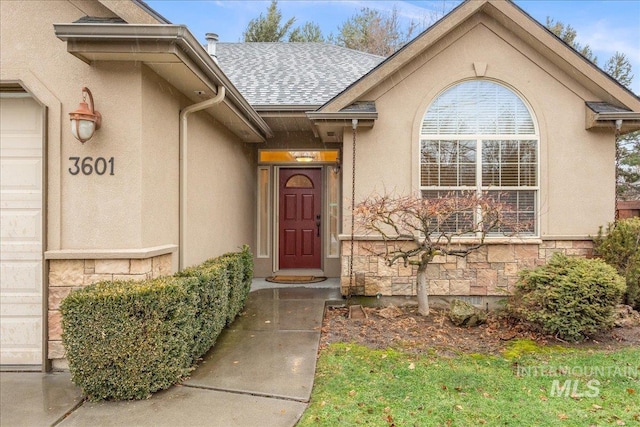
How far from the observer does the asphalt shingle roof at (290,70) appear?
7.82 meters

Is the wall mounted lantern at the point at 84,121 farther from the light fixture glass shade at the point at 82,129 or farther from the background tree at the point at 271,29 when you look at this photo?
the background tree at the point at 271,29

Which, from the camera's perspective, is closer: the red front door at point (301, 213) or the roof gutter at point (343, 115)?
the roof gutter at point (343, 115)

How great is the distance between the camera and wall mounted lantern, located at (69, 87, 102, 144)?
3713 millimetres

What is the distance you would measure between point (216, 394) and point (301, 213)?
566 cm

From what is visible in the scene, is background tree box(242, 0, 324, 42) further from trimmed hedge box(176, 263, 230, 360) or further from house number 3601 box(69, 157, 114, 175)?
house number 3601 box(69, 157, 114, 175)

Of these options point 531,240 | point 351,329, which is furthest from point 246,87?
point 531,240

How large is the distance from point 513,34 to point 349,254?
446 centimetres

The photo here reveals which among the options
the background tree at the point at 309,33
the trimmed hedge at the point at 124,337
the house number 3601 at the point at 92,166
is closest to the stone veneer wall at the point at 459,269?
the trimmed hedge at the point at 124,337

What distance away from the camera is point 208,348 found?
452 cm

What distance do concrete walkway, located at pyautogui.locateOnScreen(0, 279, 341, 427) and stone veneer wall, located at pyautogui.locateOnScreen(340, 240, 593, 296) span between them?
1768 mm

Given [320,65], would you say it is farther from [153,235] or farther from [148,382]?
[148,382]

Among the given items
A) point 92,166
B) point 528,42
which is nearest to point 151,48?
point 92,166

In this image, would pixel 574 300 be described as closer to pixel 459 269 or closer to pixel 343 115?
pixel 459 269

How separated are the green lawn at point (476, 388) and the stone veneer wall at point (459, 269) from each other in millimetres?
1832
